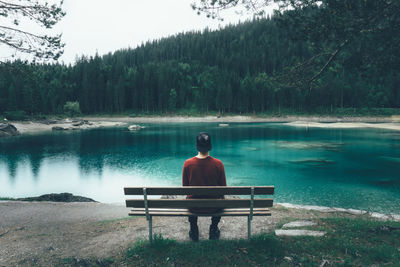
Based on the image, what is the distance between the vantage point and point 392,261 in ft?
15.3

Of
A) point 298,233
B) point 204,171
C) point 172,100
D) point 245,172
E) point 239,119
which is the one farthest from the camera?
point 172,100

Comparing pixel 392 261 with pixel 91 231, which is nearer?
pixel 392 261

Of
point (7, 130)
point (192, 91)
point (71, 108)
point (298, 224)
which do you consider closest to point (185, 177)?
point (298, 224)

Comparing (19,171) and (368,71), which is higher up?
(368,71)

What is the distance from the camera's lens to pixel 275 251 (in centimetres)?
513

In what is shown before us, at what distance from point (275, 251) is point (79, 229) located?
17.2ft

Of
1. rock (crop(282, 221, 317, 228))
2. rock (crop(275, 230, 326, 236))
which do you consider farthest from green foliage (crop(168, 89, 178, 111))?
rock (crop(275, 230, 326, 236))

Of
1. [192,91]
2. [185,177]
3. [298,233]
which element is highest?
[192,91]

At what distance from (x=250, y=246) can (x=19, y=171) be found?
1019 inches

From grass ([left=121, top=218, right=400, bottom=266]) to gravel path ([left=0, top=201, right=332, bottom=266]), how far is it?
766 millimetres

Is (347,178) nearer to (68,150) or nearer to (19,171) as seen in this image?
(19,171)

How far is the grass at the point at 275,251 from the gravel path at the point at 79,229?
30.2 inches

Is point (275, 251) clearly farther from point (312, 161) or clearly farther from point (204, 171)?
point (312, 161)

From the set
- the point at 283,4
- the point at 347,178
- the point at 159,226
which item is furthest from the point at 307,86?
the point at 347,178
